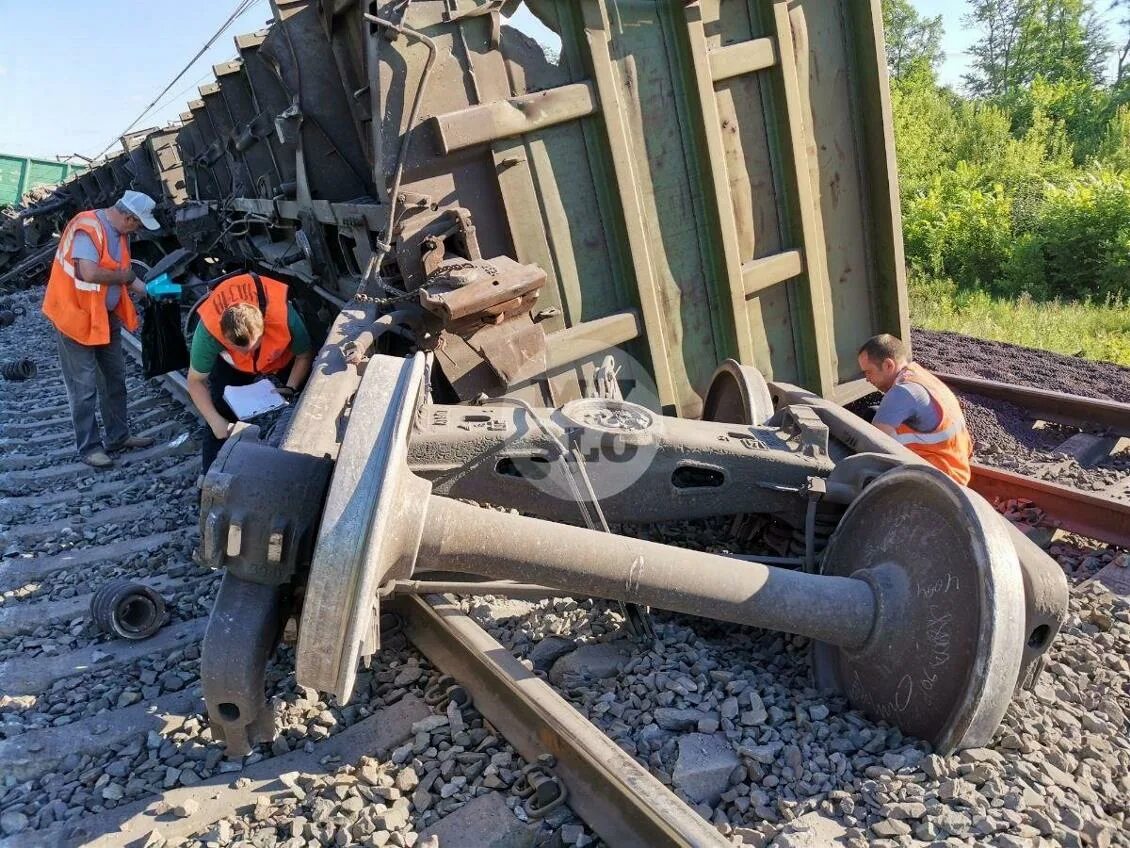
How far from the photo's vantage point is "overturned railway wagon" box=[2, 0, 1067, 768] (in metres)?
2.37

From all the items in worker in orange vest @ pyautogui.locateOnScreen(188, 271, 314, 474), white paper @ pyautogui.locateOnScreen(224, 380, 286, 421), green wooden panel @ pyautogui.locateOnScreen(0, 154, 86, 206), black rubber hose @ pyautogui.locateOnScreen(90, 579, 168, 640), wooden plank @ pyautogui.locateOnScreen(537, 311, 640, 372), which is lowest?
black rubber hose @ pyautogui.locateOnScreen(90, 579, 168, 640)

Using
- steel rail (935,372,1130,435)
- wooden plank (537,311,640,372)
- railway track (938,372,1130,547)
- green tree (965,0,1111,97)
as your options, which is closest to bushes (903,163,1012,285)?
steel rail (935,372,1130,435)

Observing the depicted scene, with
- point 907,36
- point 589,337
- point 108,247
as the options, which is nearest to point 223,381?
point 589,337

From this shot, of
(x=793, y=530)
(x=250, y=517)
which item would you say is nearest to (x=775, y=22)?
(x=793, y=530)

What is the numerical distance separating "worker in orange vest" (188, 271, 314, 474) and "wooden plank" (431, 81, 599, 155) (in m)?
1.48

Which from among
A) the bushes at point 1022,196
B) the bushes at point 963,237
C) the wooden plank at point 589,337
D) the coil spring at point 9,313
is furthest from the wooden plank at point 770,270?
the coil spring at point 9,313

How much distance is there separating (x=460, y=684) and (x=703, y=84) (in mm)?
3238

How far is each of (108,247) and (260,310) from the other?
2.59m

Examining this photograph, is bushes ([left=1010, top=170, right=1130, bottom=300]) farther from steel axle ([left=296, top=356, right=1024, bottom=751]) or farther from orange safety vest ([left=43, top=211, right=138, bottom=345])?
orange safety vest ([left=43, top=211, right=138, bottom=345])

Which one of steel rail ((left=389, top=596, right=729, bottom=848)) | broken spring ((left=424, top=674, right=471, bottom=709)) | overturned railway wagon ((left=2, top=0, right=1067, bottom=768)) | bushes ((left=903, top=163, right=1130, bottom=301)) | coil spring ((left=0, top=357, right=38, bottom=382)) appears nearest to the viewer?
steel rail ((left=389, top=596, right=729, bottom=848))

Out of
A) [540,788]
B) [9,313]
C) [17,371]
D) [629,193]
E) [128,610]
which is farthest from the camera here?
[9,313]

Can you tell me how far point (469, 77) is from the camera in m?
4.05

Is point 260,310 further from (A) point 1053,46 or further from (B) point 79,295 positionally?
(A) point 1053,46

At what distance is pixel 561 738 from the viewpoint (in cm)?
252
